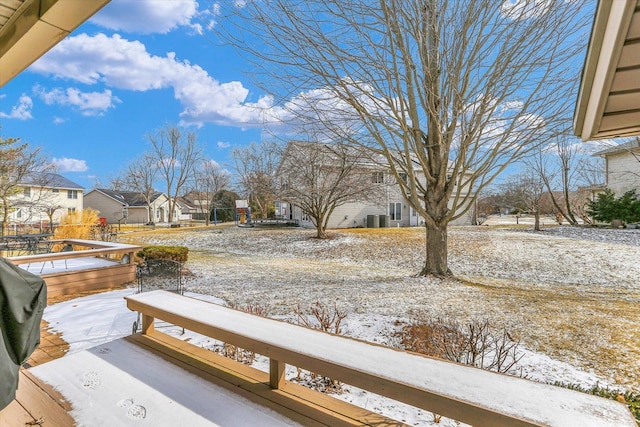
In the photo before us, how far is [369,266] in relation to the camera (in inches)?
484

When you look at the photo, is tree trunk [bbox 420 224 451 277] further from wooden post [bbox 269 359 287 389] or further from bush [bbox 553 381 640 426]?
wooden post [bbox 269 359 287 389]

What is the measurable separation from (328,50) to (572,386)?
6354mm

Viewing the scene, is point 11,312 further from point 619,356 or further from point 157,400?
point 619,356

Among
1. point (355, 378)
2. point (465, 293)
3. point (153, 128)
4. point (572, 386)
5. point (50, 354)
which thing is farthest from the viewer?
point (153, 128)

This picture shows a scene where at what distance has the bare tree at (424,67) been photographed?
240 inches

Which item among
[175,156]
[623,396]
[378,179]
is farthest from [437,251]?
[175,156]

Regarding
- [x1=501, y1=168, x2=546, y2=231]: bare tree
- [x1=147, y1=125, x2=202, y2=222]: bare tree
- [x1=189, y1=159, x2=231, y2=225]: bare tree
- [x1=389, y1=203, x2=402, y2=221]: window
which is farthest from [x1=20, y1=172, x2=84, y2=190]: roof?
[x1=501, y1=168, x2=546, y2=231]: bare tree

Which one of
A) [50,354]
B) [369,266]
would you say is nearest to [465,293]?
[369,266]

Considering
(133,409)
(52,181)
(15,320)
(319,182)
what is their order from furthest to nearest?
1. (52,181)
2. (319,182)
3. (133,409)
4. (15,320)

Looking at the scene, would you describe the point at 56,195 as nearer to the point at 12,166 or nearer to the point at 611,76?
the point at 12,166

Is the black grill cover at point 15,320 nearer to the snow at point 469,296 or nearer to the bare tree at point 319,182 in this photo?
the snow at point 469,296

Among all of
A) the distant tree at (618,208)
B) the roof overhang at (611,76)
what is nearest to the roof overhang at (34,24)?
the roof overhang at (611,76)

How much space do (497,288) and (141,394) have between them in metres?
8.34

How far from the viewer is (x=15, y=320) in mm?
1910
